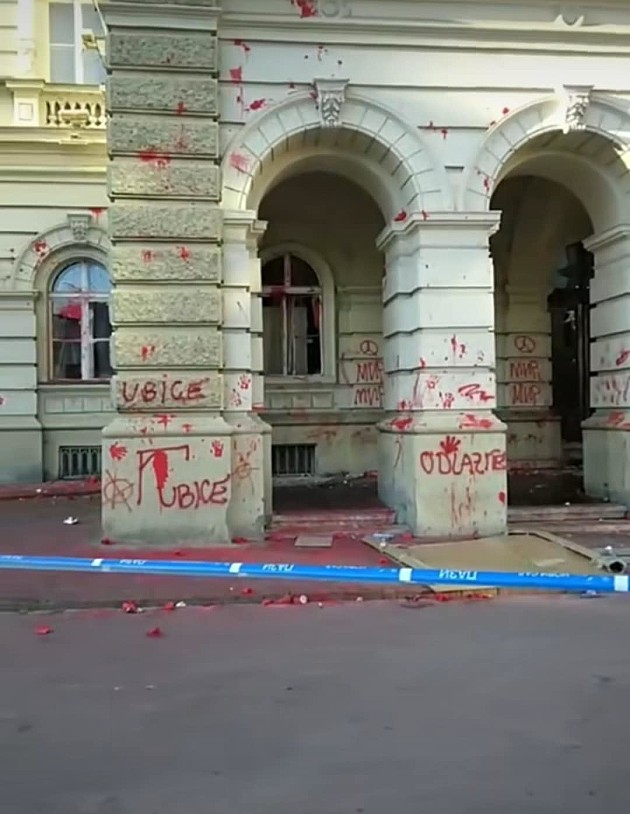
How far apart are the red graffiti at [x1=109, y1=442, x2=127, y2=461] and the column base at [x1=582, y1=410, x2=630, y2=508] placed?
622 cm

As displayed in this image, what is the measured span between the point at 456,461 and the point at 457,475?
0.55 ft

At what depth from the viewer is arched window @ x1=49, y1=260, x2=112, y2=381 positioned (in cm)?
1709

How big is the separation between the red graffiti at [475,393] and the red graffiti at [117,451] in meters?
3.92

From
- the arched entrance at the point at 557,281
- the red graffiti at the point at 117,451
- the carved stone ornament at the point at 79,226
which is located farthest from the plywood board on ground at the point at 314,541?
the carved stone ornament at the point at 79,226

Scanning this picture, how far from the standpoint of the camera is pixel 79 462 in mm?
17094

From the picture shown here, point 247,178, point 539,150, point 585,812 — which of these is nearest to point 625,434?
point 539,150

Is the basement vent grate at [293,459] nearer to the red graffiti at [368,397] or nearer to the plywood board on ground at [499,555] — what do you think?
the red graffiti at [368,397]

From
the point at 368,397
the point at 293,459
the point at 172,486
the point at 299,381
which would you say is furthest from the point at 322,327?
the point at 172,486

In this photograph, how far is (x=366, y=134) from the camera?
1048 centimetres

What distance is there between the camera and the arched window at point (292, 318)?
49.6 ft

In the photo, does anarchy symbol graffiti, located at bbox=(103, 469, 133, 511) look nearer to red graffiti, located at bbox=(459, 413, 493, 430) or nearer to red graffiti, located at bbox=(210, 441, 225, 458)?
red graffiti, located at bbox=(210, 441, 225, 458)

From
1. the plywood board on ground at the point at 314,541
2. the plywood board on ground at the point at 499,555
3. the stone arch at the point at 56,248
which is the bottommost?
the plywood board on ground at the point at 499,555

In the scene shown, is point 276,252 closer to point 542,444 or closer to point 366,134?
point 366,134

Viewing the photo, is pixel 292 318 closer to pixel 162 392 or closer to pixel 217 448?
pixel 162 392
